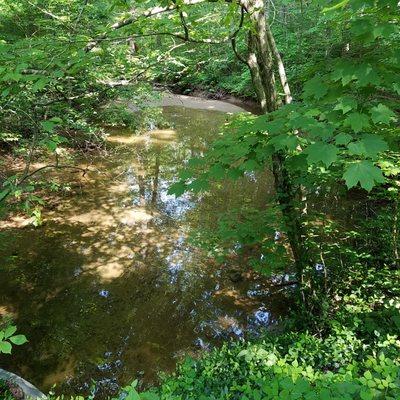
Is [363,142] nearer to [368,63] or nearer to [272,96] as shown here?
[368,63]

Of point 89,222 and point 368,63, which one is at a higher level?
point 368,63

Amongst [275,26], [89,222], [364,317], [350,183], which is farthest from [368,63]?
[275,26]

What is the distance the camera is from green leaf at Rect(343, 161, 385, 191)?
5.67 feet

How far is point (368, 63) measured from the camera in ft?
6.95

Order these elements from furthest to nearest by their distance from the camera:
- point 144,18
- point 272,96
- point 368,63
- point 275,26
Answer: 1. point 275,26
2. point 272,96
3. point 144,18
4. point 368,63

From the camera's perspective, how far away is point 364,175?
69.1 inches

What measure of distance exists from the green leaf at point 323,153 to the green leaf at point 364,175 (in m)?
0.11

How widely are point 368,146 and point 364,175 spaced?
0.60 ft

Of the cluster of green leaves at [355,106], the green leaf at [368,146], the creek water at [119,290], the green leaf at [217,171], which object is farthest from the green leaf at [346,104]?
the creek water at [119,290]

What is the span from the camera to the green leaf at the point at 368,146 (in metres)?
1.81

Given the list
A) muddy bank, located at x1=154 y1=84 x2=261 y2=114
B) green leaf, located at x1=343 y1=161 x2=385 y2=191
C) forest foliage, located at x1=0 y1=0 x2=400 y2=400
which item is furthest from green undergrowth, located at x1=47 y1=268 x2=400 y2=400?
muddy bank, located at x1=154 y1=84 x2=261 y2=114

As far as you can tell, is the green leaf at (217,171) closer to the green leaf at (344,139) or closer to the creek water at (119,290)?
the green leaf at (344,139)

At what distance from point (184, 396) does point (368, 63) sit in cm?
247

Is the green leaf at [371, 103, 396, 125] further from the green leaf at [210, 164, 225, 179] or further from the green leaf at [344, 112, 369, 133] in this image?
the green leaf at [210, 164, 225, 179]
